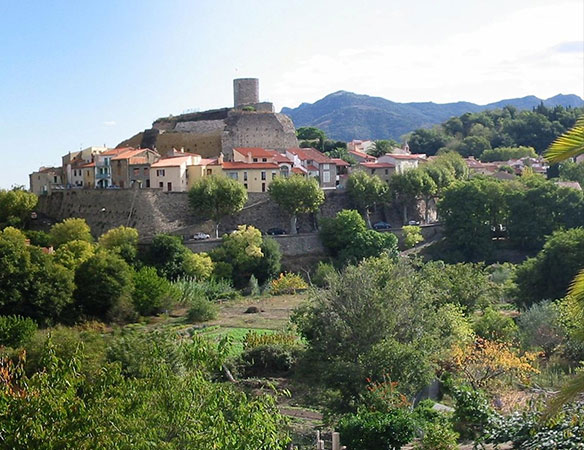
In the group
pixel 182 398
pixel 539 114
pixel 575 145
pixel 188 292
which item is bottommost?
pixel 188 292

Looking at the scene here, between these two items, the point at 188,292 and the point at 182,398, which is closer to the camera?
the point at 182,398

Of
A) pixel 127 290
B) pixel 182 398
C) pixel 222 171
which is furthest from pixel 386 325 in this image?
pixel 222 171

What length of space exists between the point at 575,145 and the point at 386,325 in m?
13.9

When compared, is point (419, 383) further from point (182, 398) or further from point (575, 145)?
point (575, 145)

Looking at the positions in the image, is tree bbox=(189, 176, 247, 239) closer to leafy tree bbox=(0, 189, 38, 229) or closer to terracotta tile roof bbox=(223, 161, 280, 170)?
terracotta tile roof bbox=(223, 161, 280, 170)

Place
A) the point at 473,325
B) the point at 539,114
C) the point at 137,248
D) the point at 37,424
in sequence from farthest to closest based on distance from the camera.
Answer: the point at 539,114 < the point at 137,248 < the point at 473,325 < the point at 37,424

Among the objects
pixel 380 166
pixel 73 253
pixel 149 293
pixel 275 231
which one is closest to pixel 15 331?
pixel 149 293

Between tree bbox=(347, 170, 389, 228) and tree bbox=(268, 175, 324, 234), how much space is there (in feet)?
11.8

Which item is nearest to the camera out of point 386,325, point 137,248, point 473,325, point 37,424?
point 37,424

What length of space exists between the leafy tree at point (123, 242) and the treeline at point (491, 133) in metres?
56.8

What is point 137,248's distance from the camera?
4559 cm

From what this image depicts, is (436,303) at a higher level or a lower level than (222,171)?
lower

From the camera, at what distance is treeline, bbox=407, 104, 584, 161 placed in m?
97.4

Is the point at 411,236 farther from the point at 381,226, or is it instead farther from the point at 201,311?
the point at 201,311
